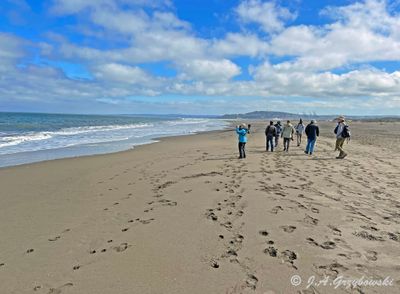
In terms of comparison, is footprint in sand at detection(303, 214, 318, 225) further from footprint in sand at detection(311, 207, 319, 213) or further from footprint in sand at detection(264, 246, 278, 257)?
footprint in sand at detection(264, 246, 278, 257)

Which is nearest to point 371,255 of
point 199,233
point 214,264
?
point 214,264

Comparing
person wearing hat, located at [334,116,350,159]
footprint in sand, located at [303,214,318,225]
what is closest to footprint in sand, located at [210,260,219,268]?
footprint in sand, located at [303,214,318,225]

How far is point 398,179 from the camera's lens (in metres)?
9.84

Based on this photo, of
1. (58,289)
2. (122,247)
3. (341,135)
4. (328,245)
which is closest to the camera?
(58,289)

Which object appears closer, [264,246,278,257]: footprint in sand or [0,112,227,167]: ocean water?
[264,246,278,257]: footprint in sand

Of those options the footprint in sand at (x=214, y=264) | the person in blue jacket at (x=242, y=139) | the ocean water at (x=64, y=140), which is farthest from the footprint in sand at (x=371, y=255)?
the ocean water at (x=64, y=140)

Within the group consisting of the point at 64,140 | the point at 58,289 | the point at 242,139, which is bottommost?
the point at 58,289

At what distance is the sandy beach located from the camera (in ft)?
13.2

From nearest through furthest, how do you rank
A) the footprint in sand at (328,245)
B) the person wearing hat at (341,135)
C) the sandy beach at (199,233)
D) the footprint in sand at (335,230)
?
the sandy beach at (199,233) → the footprint in sand at (328,245) → the footprint in sand at (335,230) → the person wearing hat at (341,135)

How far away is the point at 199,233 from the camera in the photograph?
5.48m

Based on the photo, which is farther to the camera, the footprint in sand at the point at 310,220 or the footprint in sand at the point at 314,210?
the footprint in sand at the point at 314,210

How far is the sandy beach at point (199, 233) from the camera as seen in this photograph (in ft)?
13.2

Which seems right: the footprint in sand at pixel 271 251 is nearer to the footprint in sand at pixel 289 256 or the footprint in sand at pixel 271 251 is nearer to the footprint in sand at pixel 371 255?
the footprint in sand at pixel 289 256

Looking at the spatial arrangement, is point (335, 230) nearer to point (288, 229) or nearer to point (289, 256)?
point (288, 229)
